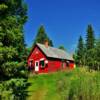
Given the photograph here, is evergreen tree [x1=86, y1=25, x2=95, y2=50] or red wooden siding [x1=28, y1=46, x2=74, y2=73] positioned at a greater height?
evergreen tree [x1=86, y1=25, x2=95, y2=50]

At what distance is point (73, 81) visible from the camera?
74.7ft

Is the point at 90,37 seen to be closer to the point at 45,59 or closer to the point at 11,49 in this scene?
the point at 45,59

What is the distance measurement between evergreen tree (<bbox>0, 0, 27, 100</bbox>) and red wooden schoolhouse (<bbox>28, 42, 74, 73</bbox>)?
27321 mm

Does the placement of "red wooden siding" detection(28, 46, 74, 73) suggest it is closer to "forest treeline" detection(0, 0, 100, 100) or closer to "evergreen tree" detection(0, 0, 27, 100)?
"forest treeline" detection(0, 0, 100, 100)

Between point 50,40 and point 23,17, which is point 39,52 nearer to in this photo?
point 23,17

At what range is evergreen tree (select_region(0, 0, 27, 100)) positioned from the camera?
26281 mm

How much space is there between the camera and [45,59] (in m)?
56.5

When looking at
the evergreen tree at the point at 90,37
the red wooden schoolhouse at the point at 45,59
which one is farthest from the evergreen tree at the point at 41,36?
the red wooden schoolhouse at the point at 45,59

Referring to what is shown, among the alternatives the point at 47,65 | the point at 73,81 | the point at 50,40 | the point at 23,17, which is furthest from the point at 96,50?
the point at 50,40

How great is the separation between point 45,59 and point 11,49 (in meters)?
30.1

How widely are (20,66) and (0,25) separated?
4020 millimetres

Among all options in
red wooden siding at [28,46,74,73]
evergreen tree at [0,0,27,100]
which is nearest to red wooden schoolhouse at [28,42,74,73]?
red wooden siding at [28,46,74,73]

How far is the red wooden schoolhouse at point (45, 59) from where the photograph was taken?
2223 inches

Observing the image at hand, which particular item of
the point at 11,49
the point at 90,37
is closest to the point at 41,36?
the point at 90,37
